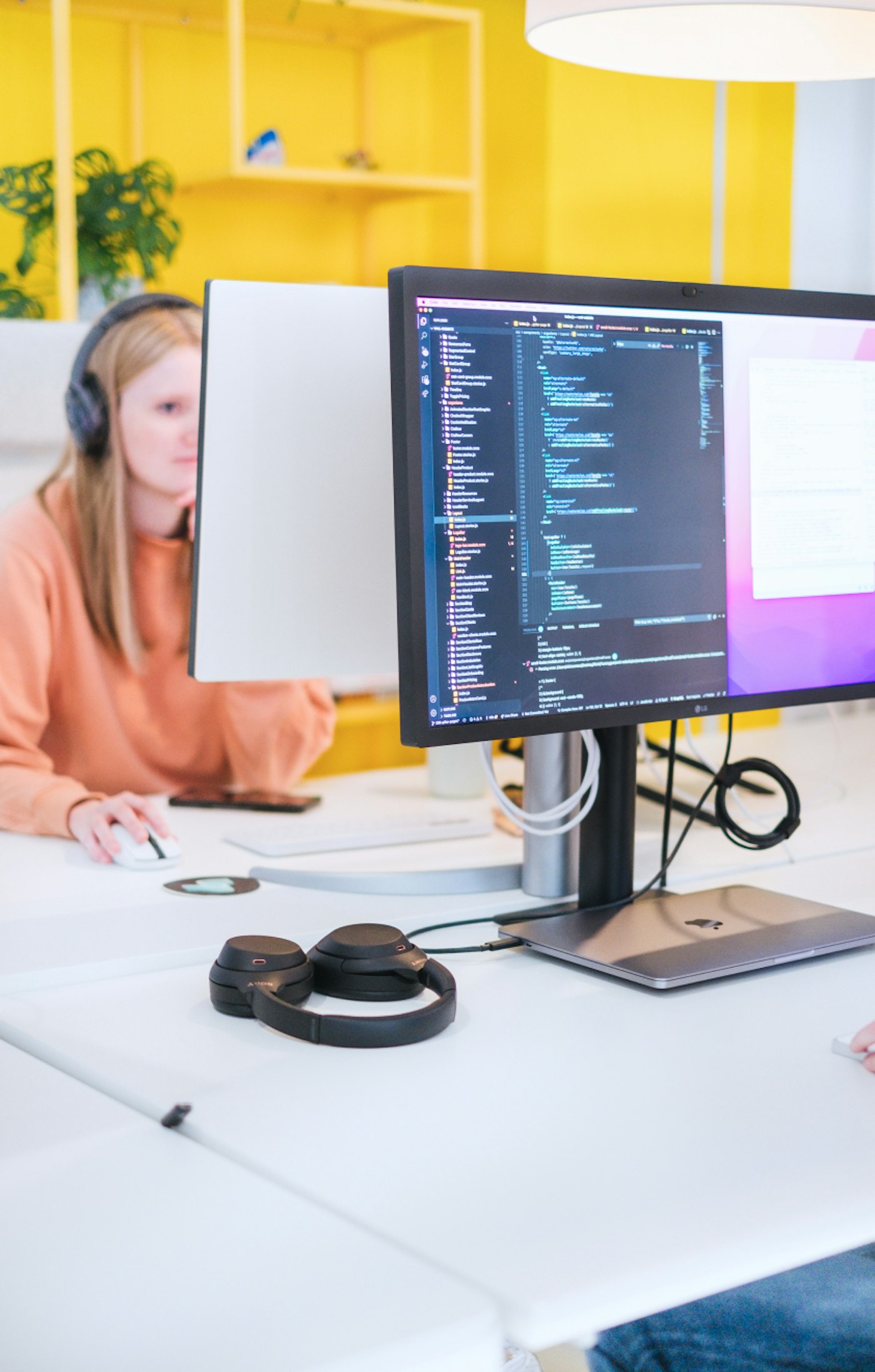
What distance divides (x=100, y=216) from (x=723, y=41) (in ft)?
6.03

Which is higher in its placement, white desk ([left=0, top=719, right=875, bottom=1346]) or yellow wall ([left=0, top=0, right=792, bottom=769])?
yellow wall ([left=0, top=0, right=792, bottom=769])

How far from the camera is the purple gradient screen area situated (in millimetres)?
1119

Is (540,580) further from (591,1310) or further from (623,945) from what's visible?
(591,1310)

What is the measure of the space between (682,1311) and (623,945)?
247mm

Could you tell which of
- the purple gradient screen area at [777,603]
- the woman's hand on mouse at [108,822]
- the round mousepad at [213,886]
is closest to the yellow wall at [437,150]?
the woman's hand on mouse at [108,822]

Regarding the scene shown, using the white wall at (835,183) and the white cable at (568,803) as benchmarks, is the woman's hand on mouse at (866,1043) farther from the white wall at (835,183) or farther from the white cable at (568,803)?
the white wall at (835,183)

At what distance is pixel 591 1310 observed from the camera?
599mm

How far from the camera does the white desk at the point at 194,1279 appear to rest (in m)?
0.57

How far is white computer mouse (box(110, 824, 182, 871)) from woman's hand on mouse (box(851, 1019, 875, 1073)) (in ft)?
2.20

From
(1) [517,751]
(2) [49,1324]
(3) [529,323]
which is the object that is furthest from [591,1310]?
(1) [517,751]

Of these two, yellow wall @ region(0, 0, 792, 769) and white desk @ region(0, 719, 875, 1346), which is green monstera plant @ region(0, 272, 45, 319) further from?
white desk @ region(0, 719, 875, 1346)

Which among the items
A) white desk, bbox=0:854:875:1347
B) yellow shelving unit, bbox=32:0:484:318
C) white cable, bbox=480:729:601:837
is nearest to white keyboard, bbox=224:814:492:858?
white cable, bbox=480:729:601:837

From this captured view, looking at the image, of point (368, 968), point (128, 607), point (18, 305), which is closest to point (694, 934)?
point (368, 968)

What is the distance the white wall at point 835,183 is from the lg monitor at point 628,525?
7.97 ft
